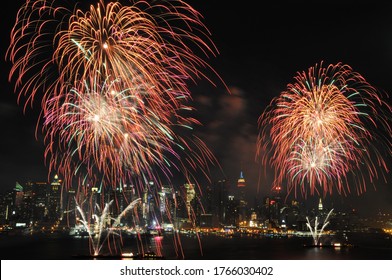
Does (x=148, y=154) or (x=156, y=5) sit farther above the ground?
(x=156, y=5)
